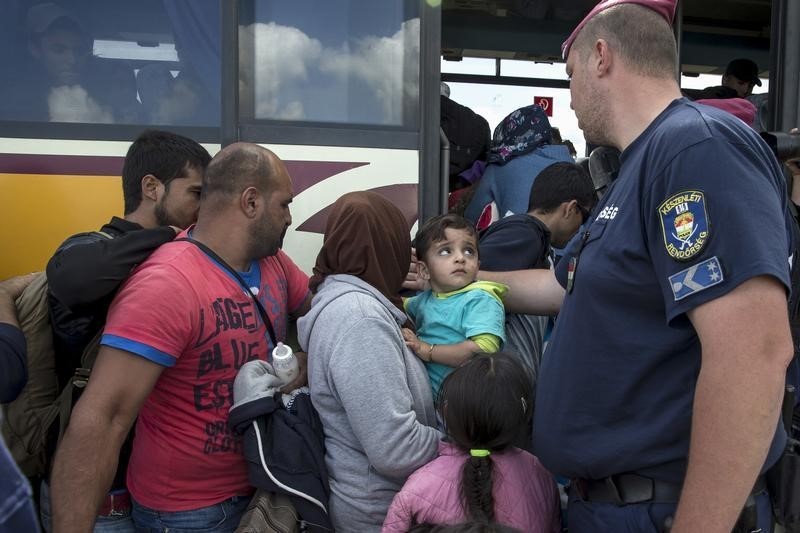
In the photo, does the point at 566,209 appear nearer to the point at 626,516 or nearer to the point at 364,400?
the point at 364,400

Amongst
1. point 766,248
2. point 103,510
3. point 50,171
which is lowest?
point 103,510

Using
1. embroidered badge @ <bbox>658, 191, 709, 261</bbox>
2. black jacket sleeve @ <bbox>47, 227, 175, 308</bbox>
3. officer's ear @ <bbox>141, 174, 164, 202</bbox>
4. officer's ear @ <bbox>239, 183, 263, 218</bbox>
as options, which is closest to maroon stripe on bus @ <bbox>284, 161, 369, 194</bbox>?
officer's ear @ <bbox>141, 174, 164, 202</bbox>

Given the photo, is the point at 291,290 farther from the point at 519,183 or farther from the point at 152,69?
the point at 519,183

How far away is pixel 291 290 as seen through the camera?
2.48m

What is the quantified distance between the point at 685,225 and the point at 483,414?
80 centimetres

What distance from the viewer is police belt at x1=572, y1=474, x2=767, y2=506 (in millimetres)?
1452

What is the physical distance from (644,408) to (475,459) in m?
0.55

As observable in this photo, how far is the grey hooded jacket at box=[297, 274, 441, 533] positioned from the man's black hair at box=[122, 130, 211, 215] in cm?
78

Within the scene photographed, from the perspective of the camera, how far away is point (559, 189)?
3141mm

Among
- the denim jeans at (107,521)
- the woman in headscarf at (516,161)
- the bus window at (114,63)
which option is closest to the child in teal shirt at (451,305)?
the denim jeans at (107,521)

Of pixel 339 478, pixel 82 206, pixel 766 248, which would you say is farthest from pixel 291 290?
pixel 766 248

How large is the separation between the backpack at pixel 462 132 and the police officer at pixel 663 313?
112 inches

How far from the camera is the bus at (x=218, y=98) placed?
2.91 metres

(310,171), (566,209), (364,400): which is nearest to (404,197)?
(310,171)
